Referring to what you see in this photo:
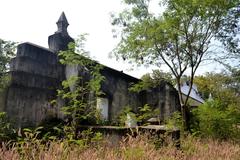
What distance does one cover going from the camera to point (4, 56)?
10.7 m

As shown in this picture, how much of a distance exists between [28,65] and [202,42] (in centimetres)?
828

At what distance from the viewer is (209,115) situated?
37.0ft

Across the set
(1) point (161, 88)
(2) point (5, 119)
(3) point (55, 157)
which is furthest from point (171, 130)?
(1) point (161, 88)

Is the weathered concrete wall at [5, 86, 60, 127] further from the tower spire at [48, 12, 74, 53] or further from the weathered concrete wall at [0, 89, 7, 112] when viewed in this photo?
the tower spire at [48, 12, 74, 53]

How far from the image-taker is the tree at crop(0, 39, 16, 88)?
1056 cm

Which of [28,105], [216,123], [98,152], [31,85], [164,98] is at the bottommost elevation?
[98,152]

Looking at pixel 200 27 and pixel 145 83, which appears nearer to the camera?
pixel 200 27

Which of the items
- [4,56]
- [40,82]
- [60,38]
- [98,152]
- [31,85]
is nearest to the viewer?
[98,152]

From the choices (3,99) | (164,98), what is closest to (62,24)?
(3,99)

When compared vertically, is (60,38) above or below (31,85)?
above

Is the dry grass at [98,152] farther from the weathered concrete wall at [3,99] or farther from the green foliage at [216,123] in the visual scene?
the weathered concrete wall at [3,99]

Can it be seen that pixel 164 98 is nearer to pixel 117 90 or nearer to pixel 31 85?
pixel 117 90

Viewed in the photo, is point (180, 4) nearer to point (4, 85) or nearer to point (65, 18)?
point (65, 18)

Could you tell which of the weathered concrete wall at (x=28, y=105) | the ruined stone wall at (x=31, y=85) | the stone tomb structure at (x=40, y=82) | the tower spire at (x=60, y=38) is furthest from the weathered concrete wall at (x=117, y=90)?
the weathered concrete wall at (x=28, y=105)
